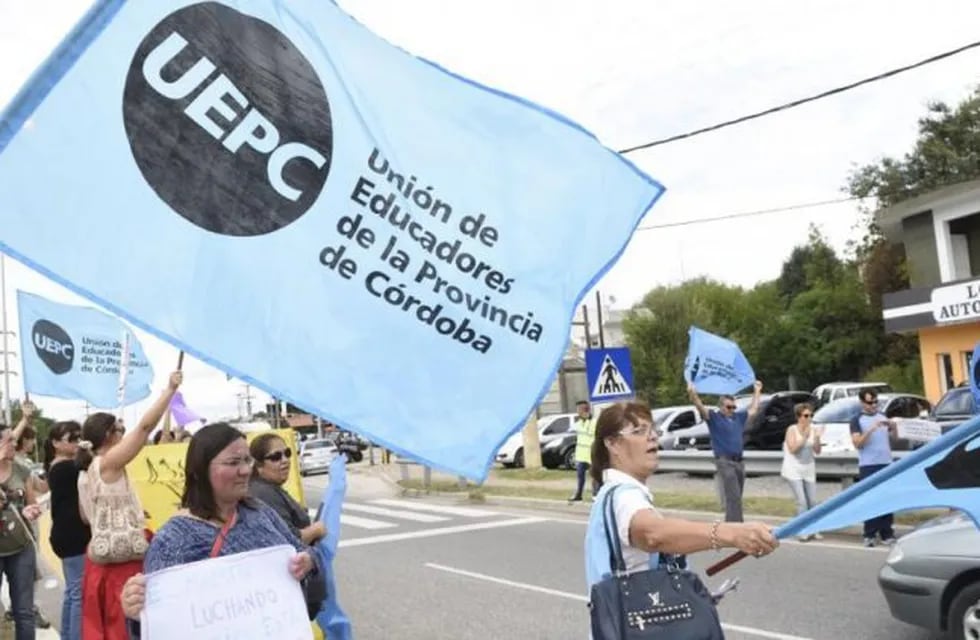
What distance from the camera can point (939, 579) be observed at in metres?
5.88

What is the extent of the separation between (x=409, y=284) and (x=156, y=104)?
108 cm

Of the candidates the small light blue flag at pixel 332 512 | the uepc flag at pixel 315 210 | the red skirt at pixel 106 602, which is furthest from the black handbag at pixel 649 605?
the red skirt at pixel 106 602

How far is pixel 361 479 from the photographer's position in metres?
29.1

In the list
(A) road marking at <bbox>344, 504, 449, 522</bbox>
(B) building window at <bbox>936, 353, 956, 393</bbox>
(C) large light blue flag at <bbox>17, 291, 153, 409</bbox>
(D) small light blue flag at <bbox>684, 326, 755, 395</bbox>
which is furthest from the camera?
(B) building window at <bbox>936, 353, 956, 393</bbox>

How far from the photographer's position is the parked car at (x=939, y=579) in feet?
18.8

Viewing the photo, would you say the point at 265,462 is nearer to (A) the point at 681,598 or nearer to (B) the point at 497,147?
(B) the point at 497,147

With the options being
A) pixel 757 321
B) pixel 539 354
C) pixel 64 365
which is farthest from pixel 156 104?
pixel 757 321

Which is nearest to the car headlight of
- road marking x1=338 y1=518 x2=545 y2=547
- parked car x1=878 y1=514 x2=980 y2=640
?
parked car x1=878 y1=514 x2=980 y2=640

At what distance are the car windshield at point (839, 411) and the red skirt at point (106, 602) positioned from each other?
52.7 feet

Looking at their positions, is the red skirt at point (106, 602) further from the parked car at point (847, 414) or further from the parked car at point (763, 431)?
the parked car at point (763, 431)

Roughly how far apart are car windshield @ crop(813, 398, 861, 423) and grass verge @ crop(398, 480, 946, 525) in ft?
12.9

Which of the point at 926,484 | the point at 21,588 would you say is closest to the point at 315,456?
the point at 21,588

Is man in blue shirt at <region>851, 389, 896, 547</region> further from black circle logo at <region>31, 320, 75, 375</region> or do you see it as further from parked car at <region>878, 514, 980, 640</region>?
black circle logo at <region>31, 320, 75, 375</region>

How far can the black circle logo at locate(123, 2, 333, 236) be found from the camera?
334 centimetres
